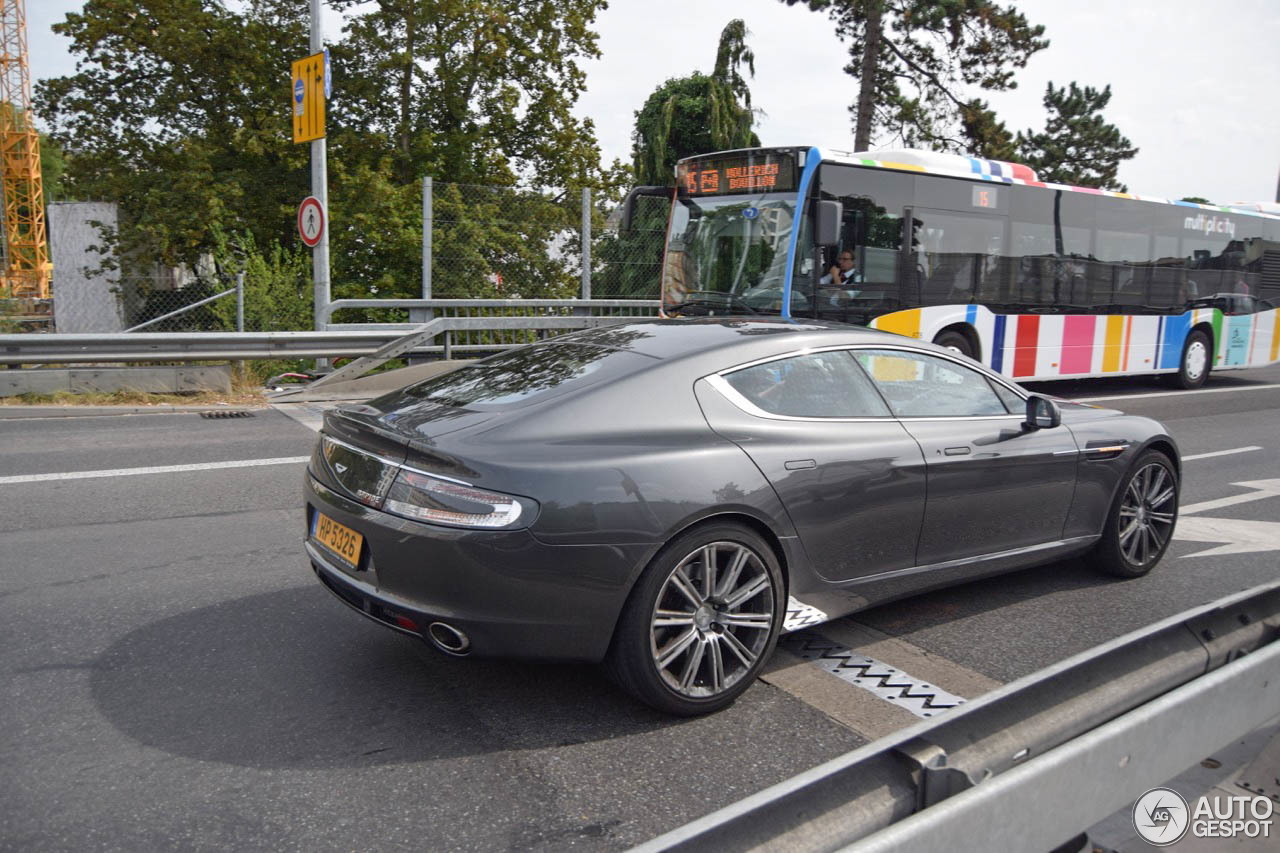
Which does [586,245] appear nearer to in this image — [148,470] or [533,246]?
[533,246]

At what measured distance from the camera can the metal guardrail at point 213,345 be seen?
10.3 metres

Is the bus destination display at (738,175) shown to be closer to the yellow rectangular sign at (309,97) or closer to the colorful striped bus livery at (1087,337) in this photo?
the colorful striped bus livery at (1087,337)

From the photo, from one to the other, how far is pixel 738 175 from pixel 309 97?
19.8 ft

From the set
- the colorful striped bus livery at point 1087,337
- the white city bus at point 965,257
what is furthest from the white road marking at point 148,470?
the colorful striped bus livery at point 1087,337

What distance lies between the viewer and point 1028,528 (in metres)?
4.71

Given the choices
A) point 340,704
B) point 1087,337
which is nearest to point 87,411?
point 340,704

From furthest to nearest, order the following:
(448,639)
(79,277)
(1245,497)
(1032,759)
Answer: (79,277) → (1245,497) → (448,639) → (1032,759)

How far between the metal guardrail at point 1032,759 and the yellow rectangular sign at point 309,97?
13.1m

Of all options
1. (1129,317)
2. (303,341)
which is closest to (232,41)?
(303,341)

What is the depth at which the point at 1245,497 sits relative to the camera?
25.2 ft

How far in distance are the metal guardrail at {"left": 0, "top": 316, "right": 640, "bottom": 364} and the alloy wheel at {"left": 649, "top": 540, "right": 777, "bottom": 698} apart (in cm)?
894

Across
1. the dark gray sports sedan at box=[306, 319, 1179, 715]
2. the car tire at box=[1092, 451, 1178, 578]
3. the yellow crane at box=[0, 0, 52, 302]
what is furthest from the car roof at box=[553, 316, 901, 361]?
the yellow crane at box=[0, 0, 52, 302]

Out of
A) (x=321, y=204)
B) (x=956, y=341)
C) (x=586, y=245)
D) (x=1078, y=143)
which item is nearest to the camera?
(x=956, y=341)

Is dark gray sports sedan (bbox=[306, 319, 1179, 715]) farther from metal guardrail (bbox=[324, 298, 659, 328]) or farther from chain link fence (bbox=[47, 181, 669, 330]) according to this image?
metal guardrail (bbox=[324, 298, 659, 328])
